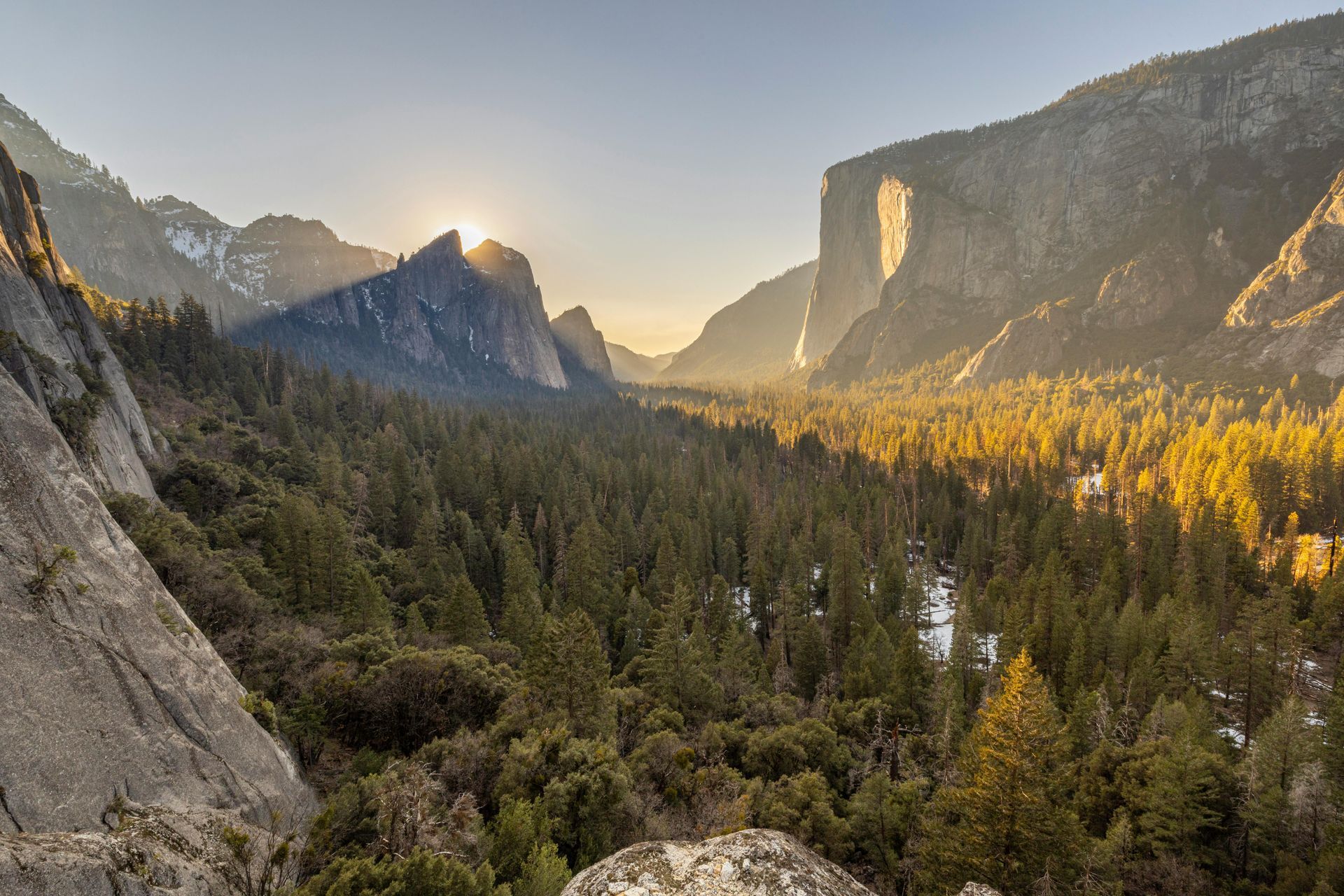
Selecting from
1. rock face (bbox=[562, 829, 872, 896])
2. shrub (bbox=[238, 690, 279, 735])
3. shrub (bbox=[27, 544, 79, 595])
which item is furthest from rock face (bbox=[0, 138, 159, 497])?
rock face (bbox=[562, 829, 872, 896])

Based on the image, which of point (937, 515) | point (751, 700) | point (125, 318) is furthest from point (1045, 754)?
point (125, 318)

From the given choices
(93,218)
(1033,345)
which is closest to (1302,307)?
(1033,345)

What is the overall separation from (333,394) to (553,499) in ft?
171

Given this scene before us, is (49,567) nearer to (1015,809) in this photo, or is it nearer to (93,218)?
(1015,809)

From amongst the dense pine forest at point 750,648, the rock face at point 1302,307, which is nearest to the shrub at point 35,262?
the dense pine forest at point 750,648

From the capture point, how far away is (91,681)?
10.5 m

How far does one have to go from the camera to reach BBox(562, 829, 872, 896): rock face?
269 inches

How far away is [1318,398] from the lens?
118375 mm

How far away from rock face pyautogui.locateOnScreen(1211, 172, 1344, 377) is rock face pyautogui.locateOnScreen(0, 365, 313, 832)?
657 feet

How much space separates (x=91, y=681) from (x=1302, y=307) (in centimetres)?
22626

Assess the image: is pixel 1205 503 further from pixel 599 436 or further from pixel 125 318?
pixel 125 318

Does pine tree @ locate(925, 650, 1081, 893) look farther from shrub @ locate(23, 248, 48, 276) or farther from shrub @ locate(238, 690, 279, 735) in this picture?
shrub @ locate(23, 248, 48, 276)

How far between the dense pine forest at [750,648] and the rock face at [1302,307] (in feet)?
281

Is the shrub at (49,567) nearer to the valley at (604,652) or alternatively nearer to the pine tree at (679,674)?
the valley at (604,652)
